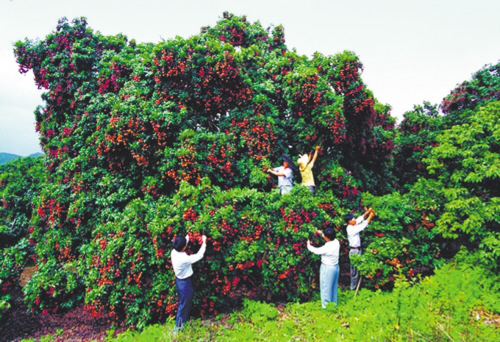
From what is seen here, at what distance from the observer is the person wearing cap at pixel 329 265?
17.4 feet

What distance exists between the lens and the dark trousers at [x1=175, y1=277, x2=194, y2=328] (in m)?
5.04

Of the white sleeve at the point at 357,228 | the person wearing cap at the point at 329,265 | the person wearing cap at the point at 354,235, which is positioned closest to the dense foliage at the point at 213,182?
the person wearing cap at the point at 354,235

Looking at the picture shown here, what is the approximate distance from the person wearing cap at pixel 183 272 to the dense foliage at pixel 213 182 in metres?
0.43

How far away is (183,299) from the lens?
509 centimetres

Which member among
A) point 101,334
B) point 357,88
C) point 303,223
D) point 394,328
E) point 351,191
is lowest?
point 101,334

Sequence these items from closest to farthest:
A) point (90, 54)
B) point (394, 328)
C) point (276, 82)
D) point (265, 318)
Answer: point (394, 328) < point (265, 318) < point (276, 82) < point (90, 54)

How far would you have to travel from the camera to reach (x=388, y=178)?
1010cm

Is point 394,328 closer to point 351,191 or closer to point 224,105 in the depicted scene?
point 351,191

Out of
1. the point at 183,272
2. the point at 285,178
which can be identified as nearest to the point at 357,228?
the point at 285,178

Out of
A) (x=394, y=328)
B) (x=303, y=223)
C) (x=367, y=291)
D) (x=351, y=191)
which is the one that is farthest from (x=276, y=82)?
(x=394, y=328)

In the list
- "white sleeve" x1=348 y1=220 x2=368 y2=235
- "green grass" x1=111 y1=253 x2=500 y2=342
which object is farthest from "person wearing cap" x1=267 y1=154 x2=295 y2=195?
"green grass" x1=111 y1=253 x2=500 y2=342

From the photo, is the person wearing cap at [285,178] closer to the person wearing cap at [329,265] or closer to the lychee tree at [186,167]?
the lychee tree at [186,167]

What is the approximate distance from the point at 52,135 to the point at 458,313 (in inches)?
466

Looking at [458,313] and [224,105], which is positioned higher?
[224,105]
